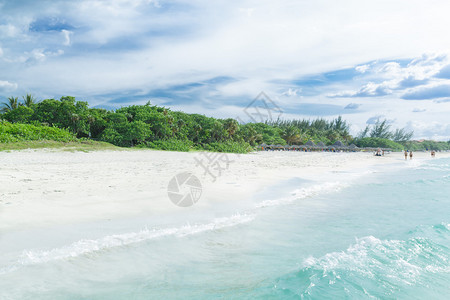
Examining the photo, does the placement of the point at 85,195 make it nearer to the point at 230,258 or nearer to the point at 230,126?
the point at 230,258

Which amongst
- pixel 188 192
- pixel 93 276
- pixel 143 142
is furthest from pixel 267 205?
A: pixel 143 142

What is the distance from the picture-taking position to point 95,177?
11.6 meters

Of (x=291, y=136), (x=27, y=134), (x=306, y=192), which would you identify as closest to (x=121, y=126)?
(x=27, y=134)

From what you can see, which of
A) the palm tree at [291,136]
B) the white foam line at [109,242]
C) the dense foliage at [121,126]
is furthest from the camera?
the palm tree at [291,136]

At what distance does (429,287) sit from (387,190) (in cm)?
1102

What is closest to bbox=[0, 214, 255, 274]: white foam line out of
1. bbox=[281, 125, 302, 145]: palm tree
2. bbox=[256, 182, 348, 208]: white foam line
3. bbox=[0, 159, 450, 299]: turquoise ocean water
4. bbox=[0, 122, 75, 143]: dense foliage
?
bbox=[0, 159, 450, 299]: turquoise ocean water

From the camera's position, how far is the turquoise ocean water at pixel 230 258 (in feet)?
14.5

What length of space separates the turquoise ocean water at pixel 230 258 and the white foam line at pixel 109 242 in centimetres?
2

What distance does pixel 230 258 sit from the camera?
220 inches

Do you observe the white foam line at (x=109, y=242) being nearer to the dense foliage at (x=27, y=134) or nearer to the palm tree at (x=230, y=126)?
the dense foliage at (x=27, y=134)

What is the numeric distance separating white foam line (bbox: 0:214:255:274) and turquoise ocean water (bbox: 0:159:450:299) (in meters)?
0.02

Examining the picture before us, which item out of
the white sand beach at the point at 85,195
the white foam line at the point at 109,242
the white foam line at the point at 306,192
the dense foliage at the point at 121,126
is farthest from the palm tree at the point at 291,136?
the white foam line at the point at 109,242

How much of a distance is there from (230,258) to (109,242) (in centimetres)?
236

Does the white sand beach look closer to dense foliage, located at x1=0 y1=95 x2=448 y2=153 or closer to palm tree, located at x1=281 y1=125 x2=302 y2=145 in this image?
dense foliage, located at x1=0 y1=95 x2=448 y2=153
